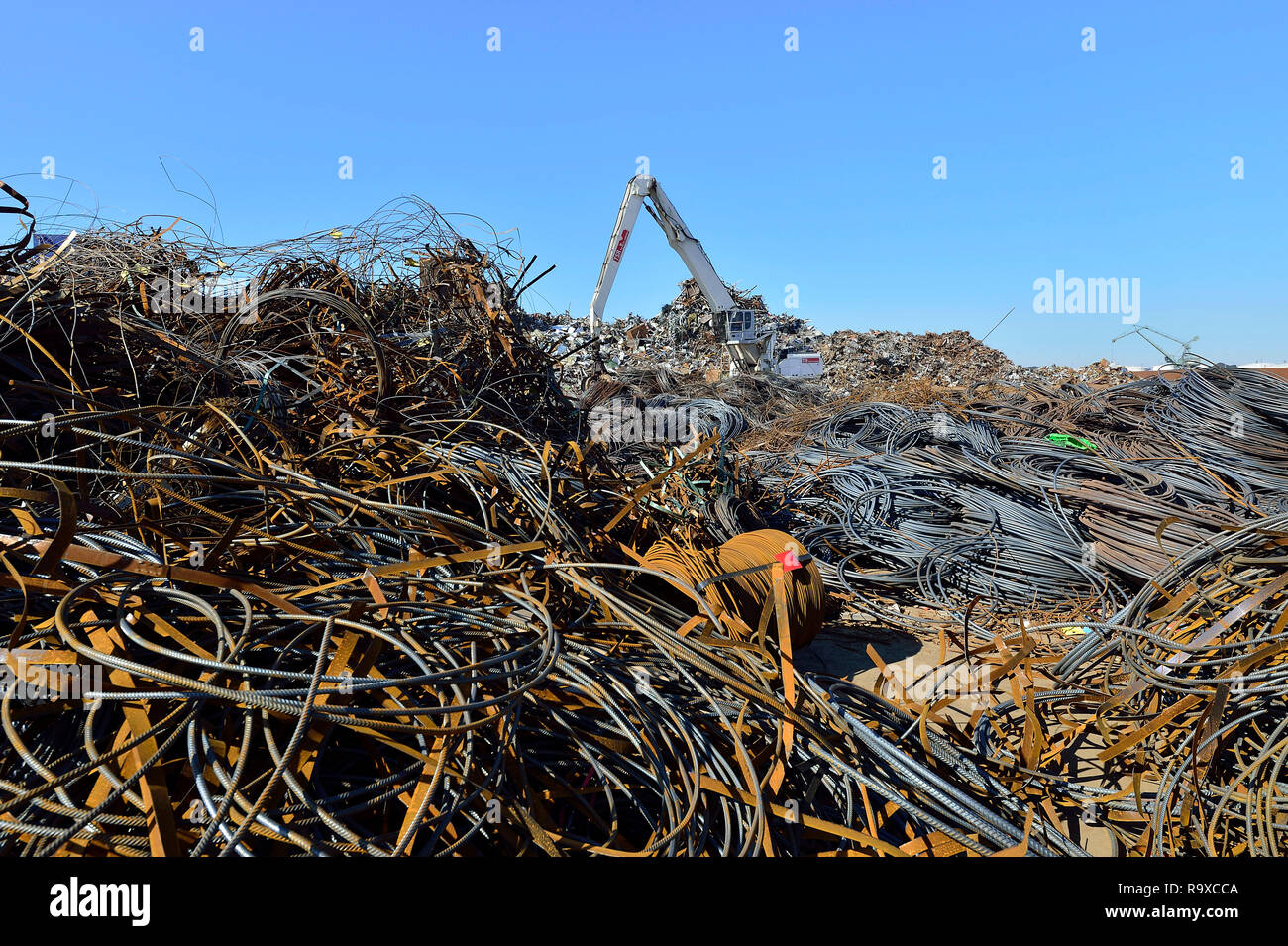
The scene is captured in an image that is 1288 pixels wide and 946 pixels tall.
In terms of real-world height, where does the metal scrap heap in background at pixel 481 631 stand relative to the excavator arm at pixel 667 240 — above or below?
below

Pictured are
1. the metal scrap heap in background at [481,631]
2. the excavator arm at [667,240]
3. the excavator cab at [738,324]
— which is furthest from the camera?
the excavator cab at [738,324]

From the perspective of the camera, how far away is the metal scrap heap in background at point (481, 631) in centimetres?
179

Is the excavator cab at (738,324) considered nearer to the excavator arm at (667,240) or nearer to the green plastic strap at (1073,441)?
the excavator arm at (667,240)

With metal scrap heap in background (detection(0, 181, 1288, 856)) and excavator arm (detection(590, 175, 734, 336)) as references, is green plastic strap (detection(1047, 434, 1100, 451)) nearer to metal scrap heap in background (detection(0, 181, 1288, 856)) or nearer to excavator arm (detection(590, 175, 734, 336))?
metal scrap heap in background (detection(0, 181, 1288, 856))

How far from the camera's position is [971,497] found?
583 centimetres

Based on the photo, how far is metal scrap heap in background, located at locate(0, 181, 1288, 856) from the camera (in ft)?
5.87

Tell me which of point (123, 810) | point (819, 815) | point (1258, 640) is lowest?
point (819, 815)

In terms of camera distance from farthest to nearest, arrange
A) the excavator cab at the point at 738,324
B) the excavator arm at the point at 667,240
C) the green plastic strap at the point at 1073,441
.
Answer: the excavator cab at the point at 738,324, the excavator arm at the point at 667,240, the green plastic strap at the point at 1073,441

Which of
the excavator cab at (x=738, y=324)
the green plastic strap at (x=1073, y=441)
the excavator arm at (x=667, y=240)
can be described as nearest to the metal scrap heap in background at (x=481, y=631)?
the green plastic strap at (x=1073, y=441)

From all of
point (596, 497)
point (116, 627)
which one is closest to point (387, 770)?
point (116, 627)

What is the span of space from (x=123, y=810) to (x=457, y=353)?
3.74 m

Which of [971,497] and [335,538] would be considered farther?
[971,497]
